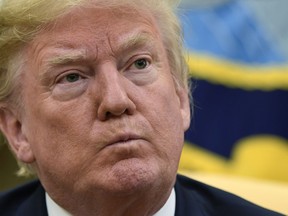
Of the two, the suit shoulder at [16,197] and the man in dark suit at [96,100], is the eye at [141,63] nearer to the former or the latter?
the man in dark suit at [96,100]

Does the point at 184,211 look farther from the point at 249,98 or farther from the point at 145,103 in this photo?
the point at 249,98

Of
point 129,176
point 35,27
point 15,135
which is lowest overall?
point 15,135

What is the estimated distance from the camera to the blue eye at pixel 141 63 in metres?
2.82

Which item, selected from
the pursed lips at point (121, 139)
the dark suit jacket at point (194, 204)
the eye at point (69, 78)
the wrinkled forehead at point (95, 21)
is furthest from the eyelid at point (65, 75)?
the dark suit jacket at point (194, 204)

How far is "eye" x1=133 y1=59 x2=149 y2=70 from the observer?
2814 millimetres

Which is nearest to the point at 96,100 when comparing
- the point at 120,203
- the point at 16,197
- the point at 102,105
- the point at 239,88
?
the point at 102,105

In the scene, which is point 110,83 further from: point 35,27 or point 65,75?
point 35,27

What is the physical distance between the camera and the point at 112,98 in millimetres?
2658

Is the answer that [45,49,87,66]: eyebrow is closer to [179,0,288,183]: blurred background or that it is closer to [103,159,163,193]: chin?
[103,159,163,193]: chin

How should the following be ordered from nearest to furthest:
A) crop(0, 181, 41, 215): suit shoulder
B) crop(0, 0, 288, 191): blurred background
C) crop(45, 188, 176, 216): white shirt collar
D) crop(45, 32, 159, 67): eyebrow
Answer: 1. crop(45, 32, 159, 67): eyebrow
2. crop(45, 188, 176, 216): white shirt collar
3. crop(0, 181, 41, 215): suit shoulder
4. crop(0, 0, 288, 191): blurred background

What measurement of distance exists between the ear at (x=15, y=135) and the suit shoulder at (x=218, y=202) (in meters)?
0.50

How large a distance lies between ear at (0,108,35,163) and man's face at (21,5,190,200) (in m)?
0.08

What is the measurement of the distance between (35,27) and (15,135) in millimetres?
385

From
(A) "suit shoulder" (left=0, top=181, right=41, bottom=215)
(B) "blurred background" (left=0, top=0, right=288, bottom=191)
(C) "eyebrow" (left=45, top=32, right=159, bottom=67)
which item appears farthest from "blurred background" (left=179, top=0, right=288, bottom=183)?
(C) "eyebrow" (left=45, top=32, right=159, bottom=67)
